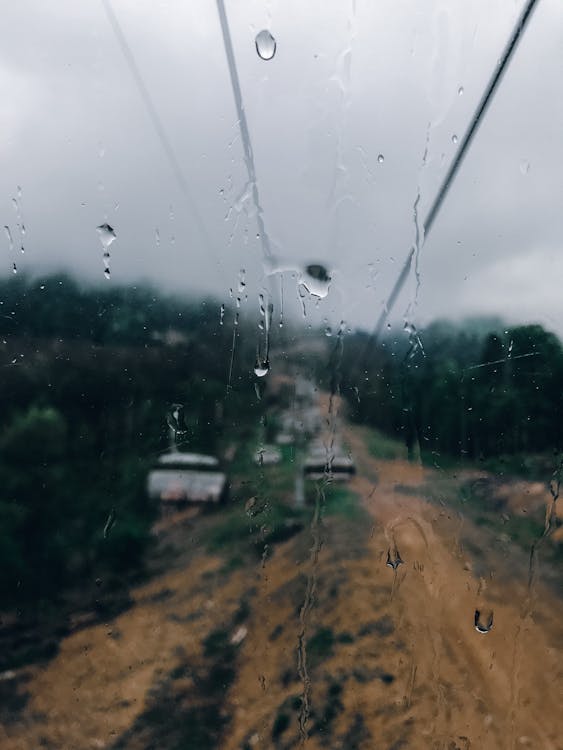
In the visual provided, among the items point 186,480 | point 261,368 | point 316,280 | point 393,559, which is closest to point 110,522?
point 186,480

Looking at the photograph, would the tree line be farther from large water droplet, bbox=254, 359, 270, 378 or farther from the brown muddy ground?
large water droplet, bbox=254, 359, 270, 378

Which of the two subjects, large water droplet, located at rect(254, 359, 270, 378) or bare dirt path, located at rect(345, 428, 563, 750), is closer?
bare dirt path, located at rect(345, 428, 563, 750)

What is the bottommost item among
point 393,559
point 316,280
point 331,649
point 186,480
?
point 331,649

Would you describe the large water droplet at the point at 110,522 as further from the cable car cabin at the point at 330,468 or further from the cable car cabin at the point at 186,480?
the cable car cabin at the point at 330,468

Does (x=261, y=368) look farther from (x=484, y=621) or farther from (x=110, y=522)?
(x=484, y=621)

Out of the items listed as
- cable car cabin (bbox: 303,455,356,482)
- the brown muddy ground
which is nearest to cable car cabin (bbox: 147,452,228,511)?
the brown muddy ground

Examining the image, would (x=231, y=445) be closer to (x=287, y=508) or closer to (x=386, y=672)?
(x=287, y=508)

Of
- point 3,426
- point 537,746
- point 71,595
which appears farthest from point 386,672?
point 3,426
